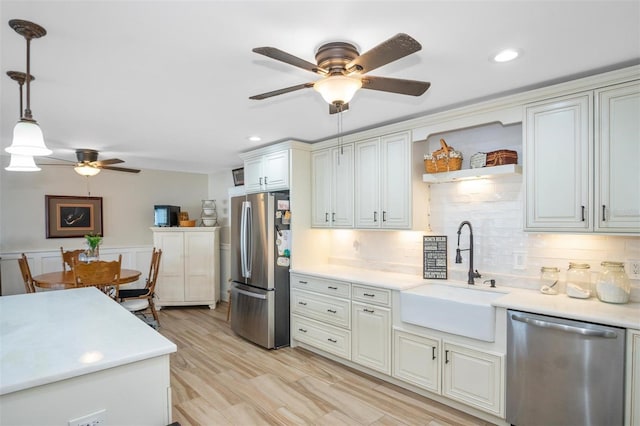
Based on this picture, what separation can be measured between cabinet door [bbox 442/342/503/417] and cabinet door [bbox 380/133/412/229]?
45.1 inches

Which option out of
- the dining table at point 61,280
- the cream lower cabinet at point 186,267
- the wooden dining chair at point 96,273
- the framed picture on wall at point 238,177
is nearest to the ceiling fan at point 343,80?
the wooden dining chair at point 96,273

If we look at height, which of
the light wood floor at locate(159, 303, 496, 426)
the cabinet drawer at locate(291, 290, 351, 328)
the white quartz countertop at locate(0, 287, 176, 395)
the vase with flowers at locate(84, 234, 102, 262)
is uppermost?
the vase with flowers at locate(84, 234, 102, 262)

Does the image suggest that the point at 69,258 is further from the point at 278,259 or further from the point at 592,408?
the point at 592,408

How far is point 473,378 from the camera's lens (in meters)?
2.50

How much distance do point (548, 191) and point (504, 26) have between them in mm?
1257

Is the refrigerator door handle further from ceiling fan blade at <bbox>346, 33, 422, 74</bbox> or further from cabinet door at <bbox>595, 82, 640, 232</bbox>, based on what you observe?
cabinet door at <bbox>595, 82, 640, 232</bbox>

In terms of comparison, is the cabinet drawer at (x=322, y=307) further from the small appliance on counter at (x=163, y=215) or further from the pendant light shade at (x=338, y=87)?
the small appliance on counter at (x=163, y=215)

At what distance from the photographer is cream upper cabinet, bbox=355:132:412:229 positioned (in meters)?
3.20

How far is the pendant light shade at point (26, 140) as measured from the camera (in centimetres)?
184

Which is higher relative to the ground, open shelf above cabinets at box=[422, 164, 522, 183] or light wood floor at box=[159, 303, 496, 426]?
open shelf above cabinets at box=[422, 164, 522, 183]

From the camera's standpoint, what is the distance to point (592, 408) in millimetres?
2012

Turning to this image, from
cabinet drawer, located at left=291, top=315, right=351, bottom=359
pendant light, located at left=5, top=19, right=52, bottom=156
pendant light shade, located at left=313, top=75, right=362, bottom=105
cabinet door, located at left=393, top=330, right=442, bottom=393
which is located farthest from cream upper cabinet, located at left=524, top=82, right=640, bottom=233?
pendant light, located at left=5, top=19, right=52, bottom=156

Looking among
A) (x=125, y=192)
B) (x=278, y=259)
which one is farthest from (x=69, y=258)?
(x=278, y=259)

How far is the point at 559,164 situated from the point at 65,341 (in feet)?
9.82
